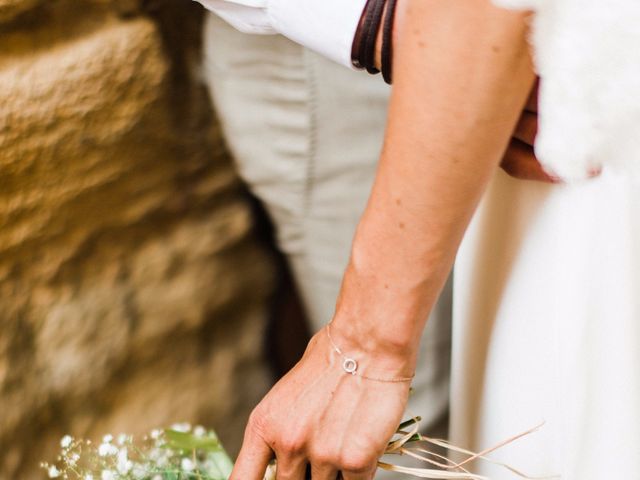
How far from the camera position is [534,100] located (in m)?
0.52

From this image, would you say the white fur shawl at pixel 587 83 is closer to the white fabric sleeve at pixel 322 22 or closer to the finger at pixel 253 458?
the white fabric sleeve at pixel 322 22

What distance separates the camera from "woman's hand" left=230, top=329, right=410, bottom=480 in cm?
55

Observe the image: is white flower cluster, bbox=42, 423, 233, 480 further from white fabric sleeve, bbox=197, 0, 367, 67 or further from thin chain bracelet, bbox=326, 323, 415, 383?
white fabric sleeve, bbox=197, 0, 367, 67

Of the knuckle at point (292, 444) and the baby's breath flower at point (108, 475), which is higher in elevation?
the knuckle at point (292, 444)

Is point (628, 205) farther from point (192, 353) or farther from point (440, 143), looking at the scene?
point (192, 353)

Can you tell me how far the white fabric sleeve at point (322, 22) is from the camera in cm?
55

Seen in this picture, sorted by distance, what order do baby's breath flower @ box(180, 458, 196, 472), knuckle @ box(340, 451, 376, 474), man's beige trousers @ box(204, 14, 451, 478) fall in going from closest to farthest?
knuckle @ box(340, 451, 376, 474)
baby's breath flower @ box(180, 458, 196, 472)
man's beige trousers @ box(204, 14, 451, 478)

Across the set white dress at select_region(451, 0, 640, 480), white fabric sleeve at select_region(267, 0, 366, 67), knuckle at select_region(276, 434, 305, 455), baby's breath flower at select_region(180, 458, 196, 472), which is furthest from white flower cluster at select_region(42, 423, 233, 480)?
white fabric sleeve at select_region(267, 0, 366, 67)

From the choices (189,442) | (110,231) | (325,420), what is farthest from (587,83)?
(110,231)

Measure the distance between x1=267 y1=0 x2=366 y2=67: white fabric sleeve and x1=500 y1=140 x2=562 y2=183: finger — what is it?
5.8 inches

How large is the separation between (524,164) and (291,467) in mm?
303

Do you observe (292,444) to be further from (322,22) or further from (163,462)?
(322,22)

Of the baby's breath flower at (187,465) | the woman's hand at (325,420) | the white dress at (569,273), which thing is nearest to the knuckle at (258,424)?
the woman's hand at (325,420)

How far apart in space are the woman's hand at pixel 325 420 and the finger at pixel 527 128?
205mm
